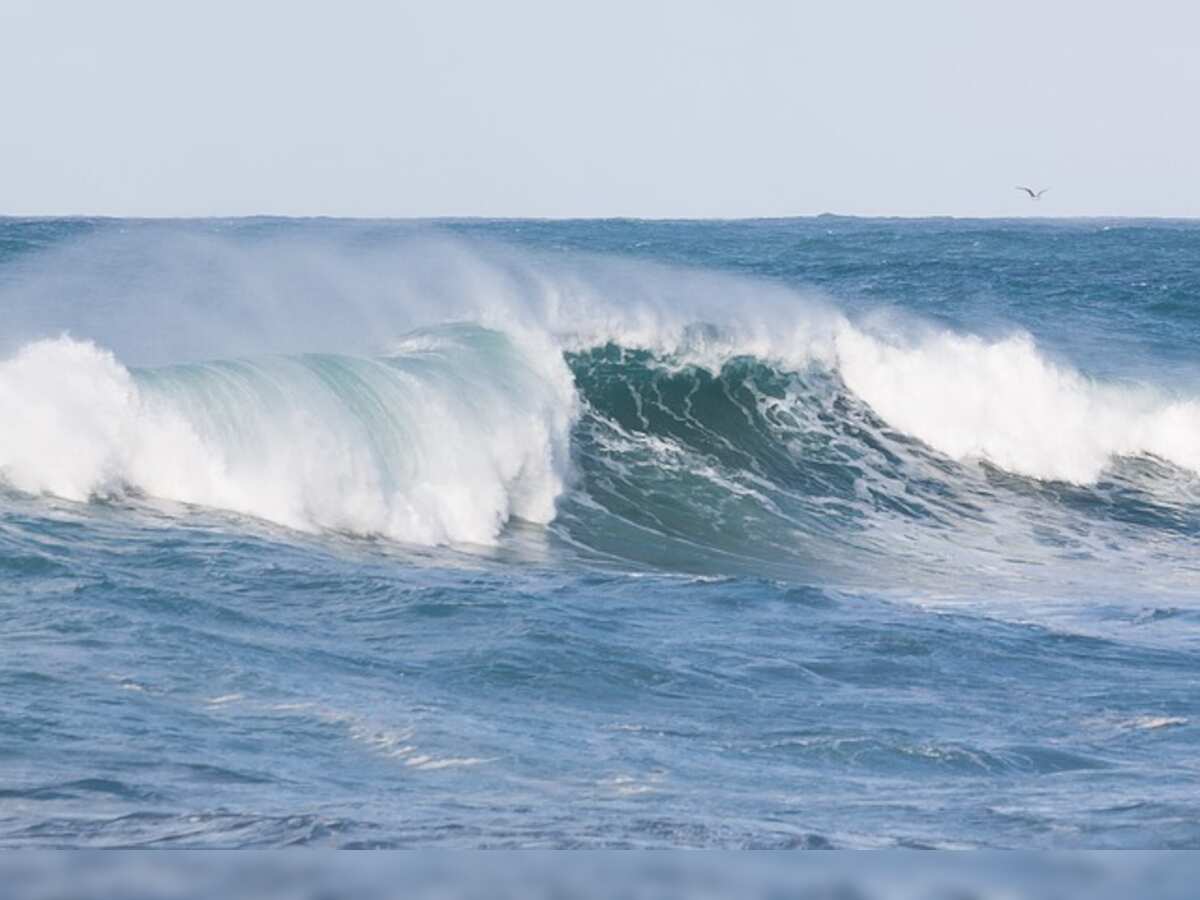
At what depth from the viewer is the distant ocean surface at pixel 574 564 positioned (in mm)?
5789

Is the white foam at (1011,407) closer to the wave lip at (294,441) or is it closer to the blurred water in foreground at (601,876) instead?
the wave lip at (294,441)

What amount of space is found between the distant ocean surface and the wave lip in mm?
40

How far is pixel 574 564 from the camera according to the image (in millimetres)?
12516

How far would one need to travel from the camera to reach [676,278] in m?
25.1

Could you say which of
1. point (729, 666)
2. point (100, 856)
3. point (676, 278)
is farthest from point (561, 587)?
point (676, 278)

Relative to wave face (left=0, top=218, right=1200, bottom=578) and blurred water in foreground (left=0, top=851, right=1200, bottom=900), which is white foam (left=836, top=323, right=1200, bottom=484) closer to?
wave face (left=0, top=218, right=1200, bottom=578)

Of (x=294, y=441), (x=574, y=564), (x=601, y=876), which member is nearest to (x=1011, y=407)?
(x=574, y=564)

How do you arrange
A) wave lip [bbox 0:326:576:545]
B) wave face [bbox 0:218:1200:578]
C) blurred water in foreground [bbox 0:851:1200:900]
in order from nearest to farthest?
blurred water in foreground [bbox 0:851:1200:900] < wave lip [bbox 0:326:576:545] < wave face [bbox 0:218:1200:578]

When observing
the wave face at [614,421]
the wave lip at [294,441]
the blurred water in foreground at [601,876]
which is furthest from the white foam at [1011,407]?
the blurred water in foreground at [601,876]

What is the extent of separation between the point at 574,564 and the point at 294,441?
9.09ft

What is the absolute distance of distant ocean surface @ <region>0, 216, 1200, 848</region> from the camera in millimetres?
5789

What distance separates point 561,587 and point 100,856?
9.39m

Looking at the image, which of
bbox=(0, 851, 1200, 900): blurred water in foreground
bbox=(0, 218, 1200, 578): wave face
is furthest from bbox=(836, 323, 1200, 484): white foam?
bbox=(0, 851, 1200, 900): blurred water in foreground

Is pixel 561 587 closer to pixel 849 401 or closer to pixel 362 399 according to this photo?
pixel 362 399
